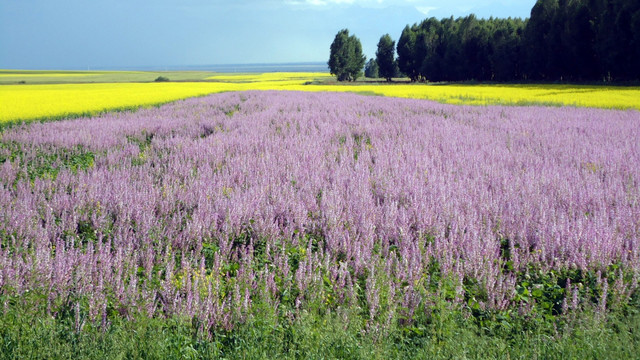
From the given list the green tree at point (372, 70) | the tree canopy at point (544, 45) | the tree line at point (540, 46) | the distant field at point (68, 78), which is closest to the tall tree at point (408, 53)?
the tree line at point (540, 46)

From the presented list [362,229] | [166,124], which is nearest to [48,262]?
[362,229]

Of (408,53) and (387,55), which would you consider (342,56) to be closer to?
(387,55)

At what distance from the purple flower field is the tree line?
42370 millimetres

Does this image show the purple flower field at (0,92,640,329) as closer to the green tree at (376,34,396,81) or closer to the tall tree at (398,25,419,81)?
the tall tree at (398,25,419,81)

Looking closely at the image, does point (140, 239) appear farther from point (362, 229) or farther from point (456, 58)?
point (456, 58)

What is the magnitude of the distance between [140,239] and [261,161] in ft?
10.7

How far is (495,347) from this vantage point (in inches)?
104

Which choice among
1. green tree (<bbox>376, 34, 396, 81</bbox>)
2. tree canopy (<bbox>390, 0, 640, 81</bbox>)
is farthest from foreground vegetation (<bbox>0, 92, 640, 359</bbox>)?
green tree (<bbox>376, 34, 396, 81</bbox>)

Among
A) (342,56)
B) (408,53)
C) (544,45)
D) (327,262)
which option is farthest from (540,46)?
(327,262)

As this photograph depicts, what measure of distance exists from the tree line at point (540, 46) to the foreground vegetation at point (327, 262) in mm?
43748

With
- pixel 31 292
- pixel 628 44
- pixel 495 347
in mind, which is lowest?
pixel 495 347

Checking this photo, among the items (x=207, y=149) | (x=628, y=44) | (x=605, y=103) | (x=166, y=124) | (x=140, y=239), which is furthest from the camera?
(x=628, y=44)

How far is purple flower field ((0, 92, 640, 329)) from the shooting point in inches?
120

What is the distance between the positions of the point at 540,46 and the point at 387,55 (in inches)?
1806
